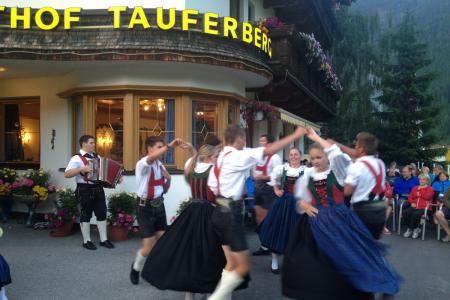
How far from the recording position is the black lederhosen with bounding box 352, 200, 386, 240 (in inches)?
180

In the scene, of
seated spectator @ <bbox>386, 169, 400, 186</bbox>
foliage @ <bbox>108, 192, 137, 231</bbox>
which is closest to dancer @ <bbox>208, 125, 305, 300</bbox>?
foliage @ <bbox>108, 192, 137, 231</bbox>

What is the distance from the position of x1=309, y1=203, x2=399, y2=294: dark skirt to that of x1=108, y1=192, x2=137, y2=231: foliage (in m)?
4.64

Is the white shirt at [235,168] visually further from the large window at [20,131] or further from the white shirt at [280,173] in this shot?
the large window at [20,131]

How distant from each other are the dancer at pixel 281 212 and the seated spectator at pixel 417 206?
4022mm

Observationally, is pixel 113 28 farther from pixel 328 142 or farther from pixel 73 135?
pixel 328 142

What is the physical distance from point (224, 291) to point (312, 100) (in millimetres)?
11391

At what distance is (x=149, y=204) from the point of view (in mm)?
5758

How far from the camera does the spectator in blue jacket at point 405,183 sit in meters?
10.8

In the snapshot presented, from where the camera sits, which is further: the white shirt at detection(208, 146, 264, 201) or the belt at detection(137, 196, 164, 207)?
the belt at detection(137, 196, 164, 207)

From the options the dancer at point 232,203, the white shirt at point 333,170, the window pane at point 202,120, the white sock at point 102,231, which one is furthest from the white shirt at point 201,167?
the window pane at point 202,120

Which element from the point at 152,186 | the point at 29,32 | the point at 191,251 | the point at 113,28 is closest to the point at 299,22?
the point at 113,28

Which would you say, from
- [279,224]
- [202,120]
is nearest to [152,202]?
[279,224]

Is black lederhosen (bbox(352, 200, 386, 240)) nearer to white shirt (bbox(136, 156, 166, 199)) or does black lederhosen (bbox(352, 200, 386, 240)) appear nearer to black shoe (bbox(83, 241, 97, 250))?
white shirt (bbox(136, 156, 166, 199))

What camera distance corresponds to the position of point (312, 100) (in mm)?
14875
